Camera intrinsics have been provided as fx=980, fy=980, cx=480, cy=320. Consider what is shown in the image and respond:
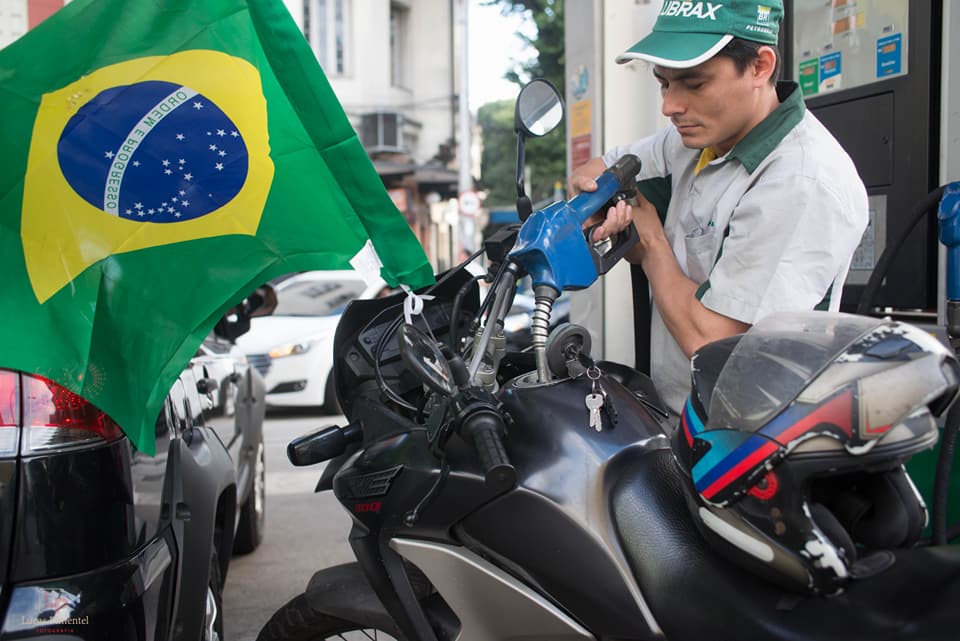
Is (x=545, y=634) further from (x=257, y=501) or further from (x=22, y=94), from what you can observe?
(x=257, y=501)

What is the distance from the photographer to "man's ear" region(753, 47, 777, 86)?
222cm

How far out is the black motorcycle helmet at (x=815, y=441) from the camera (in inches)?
53.4

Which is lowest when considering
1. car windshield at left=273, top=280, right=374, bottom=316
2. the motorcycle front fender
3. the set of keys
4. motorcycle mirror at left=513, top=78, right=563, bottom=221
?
car windshield at left=273, top=280, right=374, bottom=316

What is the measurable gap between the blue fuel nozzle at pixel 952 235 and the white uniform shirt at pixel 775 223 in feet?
1.17

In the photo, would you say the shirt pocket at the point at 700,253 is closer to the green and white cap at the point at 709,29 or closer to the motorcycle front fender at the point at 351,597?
the green and white cap at the point at 709,29

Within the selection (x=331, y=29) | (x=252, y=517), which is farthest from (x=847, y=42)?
(x=331, y=29)

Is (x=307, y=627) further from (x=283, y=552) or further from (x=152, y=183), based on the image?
(x=283, y=552)

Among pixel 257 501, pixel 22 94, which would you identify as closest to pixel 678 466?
pixel 22 94

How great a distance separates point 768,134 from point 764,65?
0.54ft

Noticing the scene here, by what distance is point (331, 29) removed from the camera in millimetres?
29188

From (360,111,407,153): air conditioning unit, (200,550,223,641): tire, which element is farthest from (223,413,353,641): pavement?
(360,111,407,153): air conditioning unit

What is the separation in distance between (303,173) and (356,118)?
2806cm

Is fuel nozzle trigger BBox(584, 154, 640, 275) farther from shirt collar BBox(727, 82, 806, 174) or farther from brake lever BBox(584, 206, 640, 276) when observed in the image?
shirt collar BBox(727, 82, 806, 174)

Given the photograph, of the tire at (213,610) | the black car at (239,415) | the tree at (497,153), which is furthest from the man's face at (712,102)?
the tree at (497,153)
